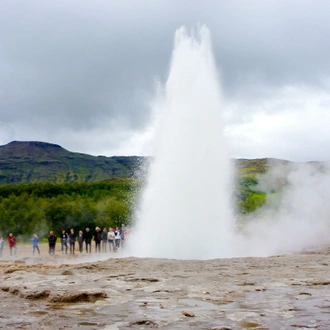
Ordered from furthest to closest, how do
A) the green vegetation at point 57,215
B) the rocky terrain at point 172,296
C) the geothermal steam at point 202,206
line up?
the green vegetation at point 57,215 < the geothermal steam at point 202,206 < the rocky terrain at point 172,296

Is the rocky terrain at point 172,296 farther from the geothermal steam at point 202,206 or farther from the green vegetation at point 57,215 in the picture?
the green vegetation at point 57,215

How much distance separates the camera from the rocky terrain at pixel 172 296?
528cm

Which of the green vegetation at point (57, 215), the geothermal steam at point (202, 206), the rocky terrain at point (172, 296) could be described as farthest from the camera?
the green vegetation at point (57, 215)

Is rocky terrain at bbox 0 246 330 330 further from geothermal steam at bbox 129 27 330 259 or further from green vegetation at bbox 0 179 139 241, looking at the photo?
green vegetation at bbox 0 179 139 241

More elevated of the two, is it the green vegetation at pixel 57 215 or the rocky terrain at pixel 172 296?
the green vegetation at pixel 57 215

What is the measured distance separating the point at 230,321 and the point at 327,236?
Result: 14.0 m

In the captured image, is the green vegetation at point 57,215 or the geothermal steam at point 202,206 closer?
the geothermal steam at point 202,206

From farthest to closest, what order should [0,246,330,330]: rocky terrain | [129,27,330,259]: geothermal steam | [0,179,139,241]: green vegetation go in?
[0,179,139,241]: green vegetation < [129,27,330,259]: geothermal steam < [0,246,330,330]: rocky terrain

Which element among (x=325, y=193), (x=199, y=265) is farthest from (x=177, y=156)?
(x=325, y=193)

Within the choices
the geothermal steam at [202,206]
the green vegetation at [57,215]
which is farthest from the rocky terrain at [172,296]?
the green vegetation at [57,215]

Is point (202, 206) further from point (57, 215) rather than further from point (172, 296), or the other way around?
point (57, 215)

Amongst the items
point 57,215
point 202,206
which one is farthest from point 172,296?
point 57,215

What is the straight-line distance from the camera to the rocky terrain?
208 inches

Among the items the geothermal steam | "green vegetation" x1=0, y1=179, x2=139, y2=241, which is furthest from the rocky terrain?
"green vegetation" x1=0, y1=179, x2=139, y2=241
